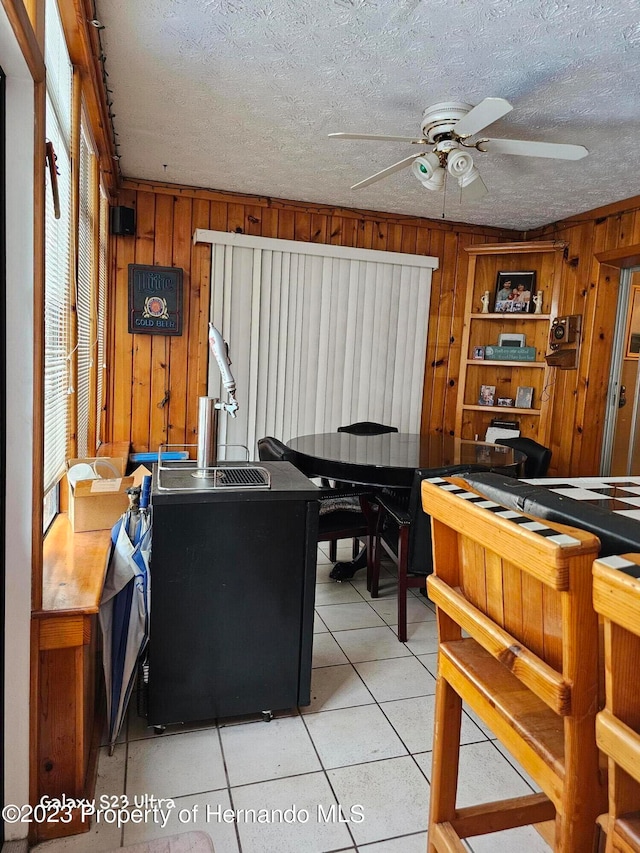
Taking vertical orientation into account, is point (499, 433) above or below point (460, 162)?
below

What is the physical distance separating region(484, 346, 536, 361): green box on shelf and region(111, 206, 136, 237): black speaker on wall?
297 centimetres

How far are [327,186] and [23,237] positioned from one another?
2908 mm

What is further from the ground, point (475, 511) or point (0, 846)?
point (475, 511)

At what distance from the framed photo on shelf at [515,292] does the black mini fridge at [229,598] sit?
3371mm

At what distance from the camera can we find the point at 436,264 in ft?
15.1

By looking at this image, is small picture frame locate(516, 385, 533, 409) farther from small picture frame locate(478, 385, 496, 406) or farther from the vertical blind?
the vertical blind

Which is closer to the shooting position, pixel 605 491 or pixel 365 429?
pixel 605 491

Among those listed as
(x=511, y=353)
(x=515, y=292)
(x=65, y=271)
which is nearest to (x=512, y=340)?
(x=511, y=353)

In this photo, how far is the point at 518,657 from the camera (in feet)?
3.07

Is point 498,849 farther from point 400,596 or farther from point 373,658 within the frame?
point 400,596

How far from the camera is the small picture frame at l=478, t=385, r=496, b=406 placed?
4816 mm

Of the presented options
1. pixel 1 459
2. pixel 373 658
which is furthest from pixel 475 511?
pixel 373 658

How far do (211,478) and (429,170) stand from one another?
1729 millimetres

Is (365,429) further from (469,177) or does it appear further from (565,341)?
(469,177)
